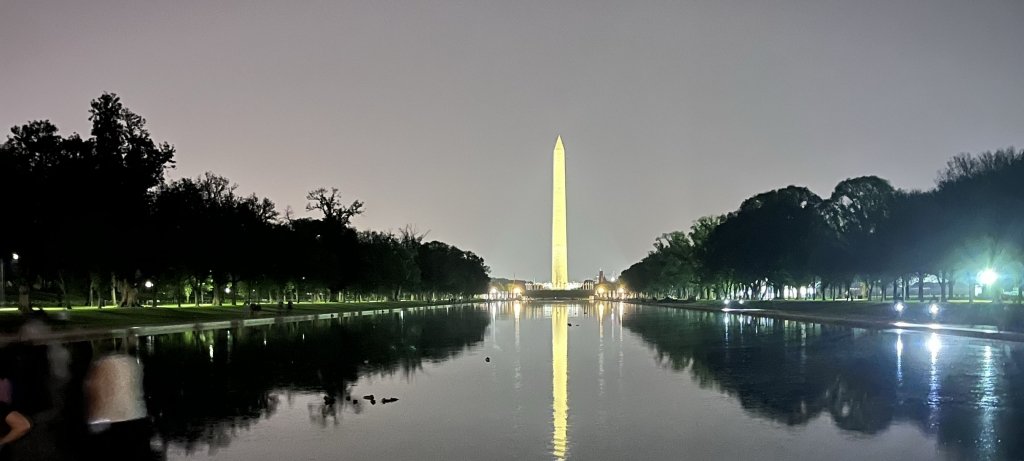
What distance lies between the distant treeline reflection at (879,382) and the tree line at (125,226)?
36.0 meters

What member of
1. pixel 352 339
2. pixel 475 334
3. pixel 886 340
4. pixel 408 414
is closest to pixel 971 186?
pixel 886 340

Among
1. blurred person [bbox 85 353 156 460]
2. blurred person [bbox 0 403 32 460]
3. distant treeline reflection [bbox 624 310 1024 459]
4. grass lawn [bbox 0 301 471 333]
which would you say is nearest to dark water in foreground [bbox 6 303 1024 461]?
distant treeline reflection [bbox 624 310 1024 459]

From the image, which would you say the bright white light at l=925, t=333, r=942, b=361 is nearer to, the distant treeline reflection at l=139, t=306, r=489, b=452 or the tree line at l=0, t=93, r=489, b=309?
the distant treeline reflection at l=139, t=306, r=489, b=452

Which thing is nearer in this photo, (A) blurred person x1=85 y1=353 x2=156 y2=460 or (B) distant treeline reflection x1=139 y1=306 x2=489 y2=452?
(A) blurred person x1=85 y1=353 x2=156 y2=460

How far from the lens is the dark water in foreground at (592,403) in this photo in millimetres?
12719

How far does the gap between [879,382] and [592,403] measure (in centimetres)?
755

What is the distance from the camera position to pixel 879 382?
20.7 meters

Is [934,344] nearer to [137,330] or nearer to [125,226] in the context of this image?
[137,330]

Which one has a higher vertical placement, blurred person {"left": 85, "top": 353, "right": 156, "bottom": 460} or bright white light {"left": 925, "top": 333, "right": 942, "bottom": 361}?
blurred person {"left": 85, "top": 353, "right": 156, "bottom": 460}

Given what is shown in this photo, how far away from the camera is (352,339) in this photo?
4081cm

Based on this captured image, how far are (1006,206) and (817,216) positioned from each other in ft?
142

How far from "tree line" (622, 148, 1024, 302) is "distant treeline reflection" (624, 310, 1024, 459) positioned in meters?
22.9

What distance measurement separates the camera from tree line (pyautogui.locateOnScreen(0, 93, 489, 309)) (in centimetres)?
5288

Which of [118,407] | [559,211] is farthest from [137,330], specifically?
[559,211]
